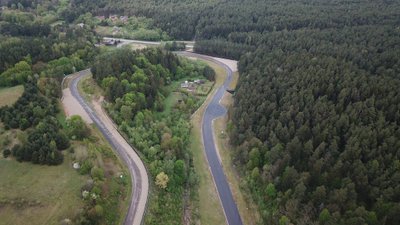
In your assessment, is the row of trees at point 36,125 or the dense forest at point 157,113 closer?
the dense forest at point 157,113

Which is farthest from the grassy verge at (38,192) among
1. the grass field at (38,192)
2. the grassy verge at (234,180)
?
the grassy verge at (234,180)

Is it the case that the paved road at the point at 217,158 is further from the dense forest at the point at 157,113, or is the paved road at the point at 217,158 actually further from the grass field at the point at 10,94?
the grass field at the point at 10,94

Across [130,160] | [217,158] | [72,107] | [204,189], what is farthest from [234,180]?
[72,107]

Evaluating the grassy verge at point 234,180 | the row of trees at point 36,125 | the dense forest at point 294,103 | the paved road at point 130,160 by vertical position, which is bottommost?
the grassy verge at point 234,180

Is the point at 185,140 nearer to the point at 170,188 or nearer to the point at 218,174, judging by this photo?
the point at 218,174

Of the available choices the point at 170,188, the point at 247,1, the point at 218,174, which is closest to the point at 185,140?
the point at 218,174

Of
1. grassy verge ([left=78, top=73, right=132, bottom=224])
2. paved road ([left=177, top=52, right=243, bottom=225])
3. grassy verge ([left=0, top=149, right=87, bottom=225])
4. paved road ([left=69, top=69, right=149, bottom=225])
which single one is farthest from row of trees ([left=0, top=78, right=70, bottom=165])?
paved road ([left=177, top=52, right=243, bottom=225])

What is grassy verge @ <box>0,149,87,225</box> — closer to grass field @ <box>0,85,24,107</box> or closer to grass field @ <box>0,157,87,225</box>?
grass field @ <box>0,157,87,225</box>

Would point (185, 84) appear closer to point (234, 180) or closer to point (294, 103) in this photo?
point (294, 103)
